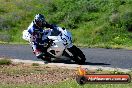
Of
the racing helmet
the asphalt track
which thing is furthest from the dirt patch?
the asphalt track

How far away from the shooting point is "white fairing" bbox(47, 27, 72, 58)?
57.5 feet

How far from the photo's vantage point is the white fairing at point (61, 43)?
17.5m

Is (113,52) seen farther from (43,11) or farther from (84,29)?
(43,11)

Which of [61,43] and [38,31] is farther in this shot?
[38,31]

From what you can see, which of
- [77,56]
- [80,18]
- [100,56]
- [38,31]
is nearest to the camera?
[77,56]

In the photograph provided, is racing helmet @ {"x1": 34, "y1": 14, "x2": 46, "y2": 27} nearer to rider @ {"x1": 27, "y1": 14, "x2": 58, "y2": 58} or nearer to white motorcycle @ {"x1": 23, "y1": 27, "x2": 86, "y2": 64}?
rider @ {"x1": 27, "y1": 14, "x2": 58, "y2": 58}

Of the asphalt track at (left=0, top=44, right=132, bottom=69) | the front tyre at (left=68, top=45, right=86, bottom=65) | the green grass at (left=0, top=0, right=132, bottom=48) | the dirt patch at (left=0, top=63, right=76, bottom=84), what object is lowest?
the green grass at (left=0, top=0, right=132, bottom=48)

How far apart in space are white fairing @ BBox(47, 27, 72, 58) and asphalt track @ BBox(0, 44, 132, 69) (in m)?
1.02

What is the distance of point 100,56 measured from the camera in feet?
65.0

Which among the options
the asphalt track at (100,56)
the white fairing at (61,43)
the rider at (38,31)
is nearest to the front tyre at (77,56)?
the white fairing at (61,43)

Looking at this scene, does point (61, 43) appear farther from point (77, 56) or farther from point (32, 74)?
point (32, 74)

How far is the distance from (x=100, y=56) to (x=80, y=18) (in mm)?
16290

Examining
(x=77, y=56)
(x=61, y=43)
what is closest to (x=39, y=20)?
(x=61, y=43)

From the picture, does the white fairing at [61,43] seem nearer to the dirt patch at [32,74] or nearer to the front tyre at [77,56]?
the front tyre at [77,56]
